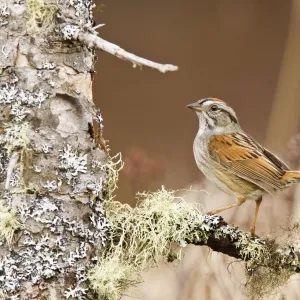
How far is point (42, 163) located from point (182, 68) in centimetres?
408

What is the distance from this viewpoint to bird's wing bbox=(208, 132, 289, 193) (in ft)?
12.0

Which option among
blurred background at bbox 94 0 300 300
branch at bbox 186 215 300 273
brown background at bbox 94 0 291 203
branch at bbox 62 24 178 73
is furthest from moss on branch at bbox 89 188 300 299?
brown background at bbox 94 0 291 203

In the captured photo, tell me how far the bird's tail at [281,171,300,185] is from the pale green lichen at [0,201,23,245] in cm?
150

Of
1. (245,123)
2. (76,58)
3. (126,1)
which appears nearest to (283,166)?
(76,58)

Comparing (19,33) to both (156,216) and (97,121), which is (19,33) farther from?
(156,216)

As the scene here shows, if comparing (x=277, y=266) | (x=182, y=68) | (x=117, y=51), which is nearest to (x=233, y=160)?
(x=277, y=266)

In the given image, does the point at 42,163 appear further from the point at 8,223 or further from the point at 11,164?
the point at 8,223

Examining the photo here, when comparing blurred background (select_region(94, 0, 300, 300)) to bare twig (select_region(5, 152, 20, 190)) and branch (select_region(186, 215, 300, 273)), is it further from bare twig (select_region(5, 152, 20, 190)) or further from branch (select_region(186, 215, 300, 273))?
bare twig (select_region(5, 152, 20, 190))

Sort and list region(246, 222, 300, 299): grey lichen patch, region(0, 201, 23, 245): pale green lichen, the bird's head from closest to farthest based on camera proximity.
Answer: region(0, 201, 23, 245): pale green lichen < region(246, 222, 300, 299): grey lichen patch < the bird's head

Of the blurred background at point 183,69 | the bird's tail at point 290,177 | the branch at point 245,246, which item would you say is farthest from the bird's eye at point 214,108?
the blurred background at point 183,69

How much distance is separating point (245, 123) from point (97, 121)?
3858 mm

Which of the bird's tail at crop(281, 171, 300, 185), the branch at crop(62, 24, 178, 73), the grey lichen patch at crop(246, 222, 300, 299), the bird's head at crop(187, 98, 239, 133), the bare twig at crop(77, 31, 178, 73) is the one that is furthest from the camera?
the bird's head at crop(187, 98, 239, 133)

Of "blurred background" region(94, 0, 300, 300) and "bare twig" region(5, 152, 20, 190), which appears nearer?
"bare twig" region(5, 152, 20, 190)

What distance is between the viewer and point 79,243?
2621 millimetres
